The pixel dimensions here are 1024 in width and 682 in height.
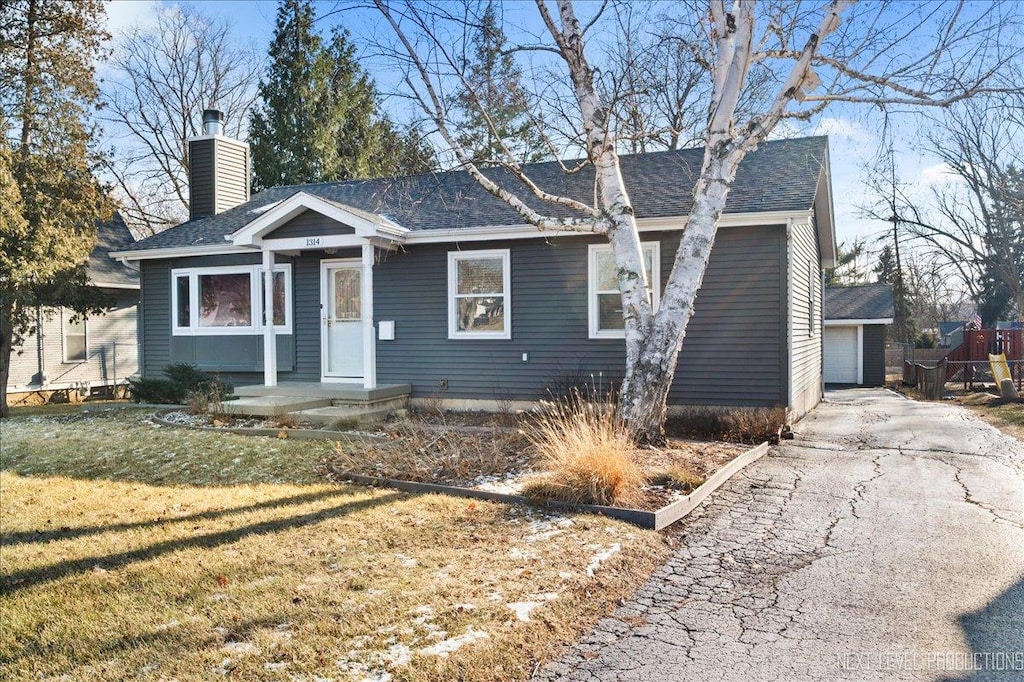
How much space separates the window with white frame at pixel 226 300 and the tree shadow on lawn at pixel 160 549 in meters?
8.39

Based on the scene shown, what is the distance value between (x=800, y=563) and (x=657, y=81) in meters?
7.43

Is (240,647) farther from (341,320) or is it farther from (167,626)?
(341,320)

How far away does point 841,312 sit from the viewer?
23.0m

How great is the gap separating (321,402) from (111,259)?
39.9ft

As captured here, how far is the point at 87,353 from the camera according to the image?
1911 cm

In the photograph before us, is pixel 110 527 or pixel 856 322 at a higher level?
pixel 856 322

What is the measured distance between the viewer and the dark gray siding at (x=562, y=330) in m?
10.7

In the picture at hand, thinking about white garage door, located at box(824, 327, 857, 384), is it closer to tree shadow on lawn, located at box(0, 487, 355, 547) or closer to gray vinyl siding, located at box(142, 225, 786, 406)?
gray vinyl siding, located at box(142, 225, 786, 406)

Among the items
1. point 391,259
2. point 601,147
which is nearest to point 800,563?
point 601,147

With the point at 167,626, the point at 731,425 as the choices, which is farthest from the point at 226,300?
the point at 167,626

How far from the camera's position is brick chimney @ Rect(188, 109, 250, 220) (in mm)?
16859

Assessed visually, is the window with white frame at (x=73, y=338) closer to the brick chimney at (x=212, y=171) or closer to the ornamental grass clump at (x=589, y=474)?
the brick chimney at (x=212, y=171)

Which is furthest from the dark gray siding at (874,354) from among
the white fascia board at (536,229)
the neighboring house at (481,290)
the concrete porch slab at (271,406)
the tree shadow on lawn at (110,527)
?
the tree shadow on lawn at (110,527)

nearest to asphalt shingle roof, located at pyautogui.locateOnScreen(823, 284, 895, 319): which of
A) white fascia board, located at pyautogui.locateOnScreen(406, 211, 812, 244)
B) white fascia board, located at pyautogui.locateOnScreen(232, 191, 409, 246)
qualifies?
white fascia board, located at pyautogui.locateOnScreen(406, 211, 812, 244)
